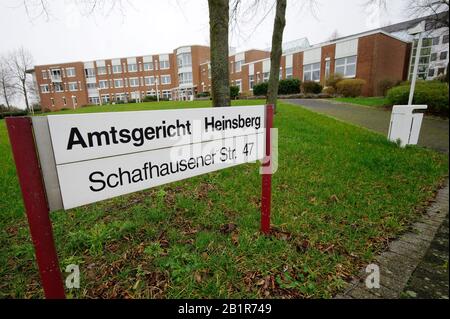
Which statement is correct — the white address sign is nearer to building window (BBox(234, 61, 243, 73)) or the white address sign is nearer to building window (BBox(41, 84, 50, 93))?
building window (BBox(234, 61, 243, 73))

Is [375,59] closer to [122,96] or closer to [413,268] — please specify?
[413,268]

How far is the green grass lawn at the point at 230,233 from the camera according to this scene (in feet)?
6.70

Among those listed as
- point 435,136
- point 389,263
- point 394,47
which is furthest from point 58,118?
point 394,47

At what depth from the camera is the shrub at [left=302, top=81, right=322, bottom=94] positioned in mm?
27531

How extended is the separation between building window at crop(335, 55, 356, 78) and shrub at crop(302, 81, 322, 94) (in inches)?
147

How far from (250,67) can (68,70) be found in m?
47.1

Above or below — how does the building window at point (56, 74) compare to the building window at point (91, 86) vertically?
above

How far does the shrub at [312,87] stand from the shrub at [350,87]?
4.04 metres

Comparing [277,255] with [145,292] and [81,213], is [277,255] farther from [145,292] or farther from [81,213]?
[81,213]

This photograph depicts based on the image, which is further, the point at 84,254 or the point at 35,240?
the point at 84,254

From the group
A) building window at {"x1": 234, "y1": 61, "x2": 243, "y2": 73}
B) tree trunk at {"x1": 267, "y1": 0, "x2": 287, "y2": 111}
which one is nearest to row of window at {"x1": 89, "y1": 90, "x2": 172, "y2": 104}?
building window at {"x1": 234, "y1": 61, "x2": 243, "y2": 73}

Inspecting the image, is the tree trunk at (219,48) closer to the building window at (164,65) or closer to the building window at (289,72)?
the building window at (289,72)

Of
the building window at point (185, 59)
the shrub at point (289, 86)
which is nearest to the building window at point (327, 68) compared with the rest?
the shrub at point (289, 86)

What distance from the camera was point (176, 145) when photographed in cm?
197
